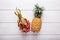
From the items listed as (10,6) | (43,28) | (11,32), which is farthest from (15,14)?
(43,28)

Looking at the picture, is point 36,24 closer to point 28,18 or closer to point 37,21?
point 37,21

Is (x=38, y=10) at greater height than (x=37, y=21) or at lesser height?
greater

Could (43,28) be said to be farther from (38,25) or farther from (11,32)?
(11,32)

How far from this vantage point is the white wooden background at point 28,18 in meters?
Result: 1.62

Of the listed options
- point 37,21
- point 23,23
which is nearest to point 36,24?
point 37,21

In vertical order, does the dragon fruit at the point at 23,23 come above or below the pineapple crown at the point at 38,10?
below

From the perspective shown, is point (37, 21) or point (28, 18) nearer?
point (37, 21)

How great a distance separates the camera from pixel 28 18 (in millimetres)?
1620

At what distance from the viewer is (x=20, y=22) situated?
1.47 meters

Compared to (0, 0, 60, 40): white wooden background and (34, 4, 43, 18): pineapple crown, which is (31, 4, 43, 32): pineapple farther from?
(0, 0, 60, 40): white wooden background

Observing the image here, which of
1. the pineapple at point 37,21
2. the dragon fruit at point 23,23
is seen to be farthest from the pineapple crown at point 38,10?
the dragon fruit at point 23,23

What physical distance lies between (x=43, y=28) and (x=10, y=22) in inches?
16.1

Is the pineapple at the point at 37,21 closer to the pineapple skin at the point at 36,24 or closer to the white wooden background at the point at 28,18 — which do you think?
the pineapple skin at the point at 36,24

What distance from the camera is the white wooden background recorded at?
1619 millimetres
